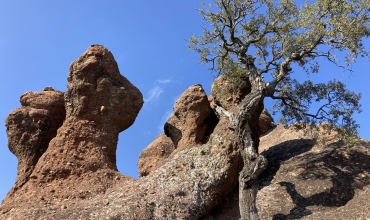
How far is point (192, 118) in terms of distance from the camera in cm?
1716

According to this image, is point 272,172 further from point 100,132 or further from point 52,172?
point 52,172

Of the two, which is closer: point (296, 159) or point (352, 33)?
point (352, 33)

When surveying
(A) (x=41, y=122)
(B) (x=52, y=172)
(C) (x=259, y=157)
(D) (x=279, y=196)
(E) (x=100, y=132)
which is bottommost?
(D) (x=279, y=196)

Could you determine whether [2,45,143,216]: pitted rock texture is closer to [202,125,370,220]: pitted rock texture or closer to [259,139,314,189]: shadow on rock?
[202,125,370,220]: pitted rock texture

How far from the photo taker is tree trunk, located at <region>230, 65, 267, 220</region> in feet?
37.7

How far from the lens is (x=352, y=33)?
13.5m

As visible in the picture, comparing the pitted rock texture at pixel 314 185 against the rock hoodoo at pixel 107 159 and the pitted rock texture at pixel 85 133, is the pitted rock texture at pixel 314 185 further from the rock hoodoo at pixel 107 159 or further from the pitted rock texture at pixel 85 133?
the pitted rock texture at pixel 85 133

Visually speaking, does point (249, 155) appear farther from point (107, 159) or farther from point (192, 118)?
point (107, 159)

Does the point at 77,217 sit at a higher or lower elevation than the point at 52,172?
lower

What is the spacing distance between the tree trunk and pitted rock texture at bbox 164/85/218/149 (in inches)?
129

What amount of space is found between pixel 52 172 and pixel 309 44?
34.1 ft

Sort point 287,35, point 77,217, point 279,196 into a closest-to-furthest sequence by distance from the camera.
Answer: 1. point 77,217
2. point 279,196
3. point 287,35

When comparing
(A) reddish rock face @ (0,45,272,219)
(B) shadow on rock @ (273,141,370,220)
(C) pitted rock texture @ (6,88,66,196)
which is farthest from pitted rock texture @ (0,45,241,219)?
(B) shadow on rock @ (273,141,370,220)

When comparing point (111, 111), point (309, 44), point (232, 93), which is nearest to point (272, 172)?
point (232, 93)
